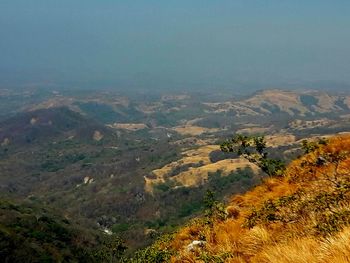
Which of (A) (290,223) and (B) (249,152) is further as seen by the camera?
(B) (249,152)

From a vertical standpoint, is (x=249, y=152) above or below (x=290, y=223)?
below

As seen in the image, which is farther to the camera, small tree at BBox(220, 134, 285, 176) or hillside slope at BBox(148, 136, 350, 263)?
small tree at BBox(220, 134, 285, 176)

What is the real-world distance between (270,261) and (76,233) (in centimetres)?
12917

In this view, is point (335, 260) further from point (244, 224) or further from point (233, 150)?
point (233, 150)

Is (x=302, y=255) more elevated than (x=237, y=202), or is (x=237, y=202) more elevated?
(x=302, y=255)

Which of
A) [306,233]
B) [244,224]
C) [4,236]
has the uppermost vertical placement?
[306,233]

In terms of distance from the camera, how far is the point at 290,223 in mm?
11203

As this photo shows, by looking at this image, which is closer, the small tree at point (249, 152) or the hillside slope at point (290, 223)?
the hillside slope at point (290, 223)

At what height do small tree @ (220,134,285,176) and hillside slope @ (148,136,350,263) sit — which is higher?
hillside slope @ (148,136,350,263)

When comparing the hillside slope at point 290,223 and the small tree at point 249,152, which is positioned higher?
the hillside slope at point 290,223

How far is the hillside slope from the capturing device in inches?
325

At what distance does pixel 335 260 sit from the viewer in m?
6.92

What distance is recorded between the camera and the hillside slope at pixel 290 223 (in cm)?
827

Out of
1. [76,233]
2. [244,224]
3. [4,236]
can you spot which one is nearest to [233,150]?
[244,224]
